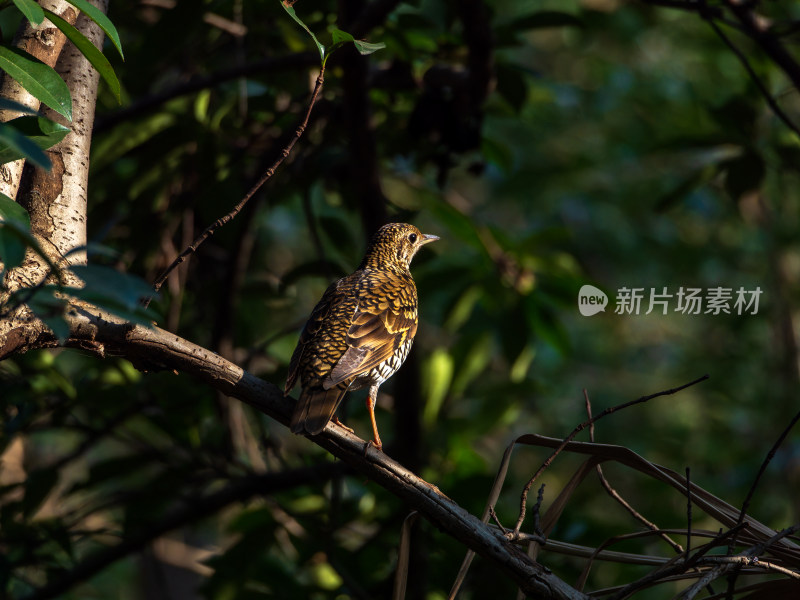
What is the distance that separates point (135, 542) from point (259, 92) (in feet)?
7.27

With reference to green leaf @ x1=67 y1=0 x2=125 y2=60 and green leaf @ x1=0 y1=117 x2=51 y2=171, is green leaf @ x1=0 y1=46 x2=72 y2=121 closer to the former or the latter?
green leaf @ x1=67 y1=0 x2=125 y2=60

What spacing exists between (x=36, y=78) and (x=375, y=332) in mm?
1357

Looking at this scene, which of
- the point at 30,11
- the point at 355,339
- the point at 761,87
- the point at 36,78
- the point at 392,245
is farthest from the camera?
the point at 392,245

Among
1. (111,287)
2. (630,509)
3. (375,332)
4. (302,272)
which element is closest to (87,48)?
(111,287)

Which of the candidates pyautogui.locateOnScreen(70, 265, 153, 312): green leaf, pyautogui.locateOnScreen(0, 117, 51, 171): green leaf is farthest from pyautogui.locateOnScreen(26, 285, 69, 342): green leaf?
pyautogui.locateOnScreen(0, 117, 51, 171): green leaf

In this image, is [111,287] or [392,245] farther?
[392,245]

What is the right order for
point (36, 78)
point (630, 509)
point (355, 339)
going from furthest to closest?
point (355, 339) < point (630, 509) < point (36, 78)

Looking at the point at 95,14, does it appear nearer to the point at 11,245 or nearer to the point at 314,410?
the point at 11,245

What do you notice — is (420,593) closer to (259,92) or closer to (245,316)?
(245,316)

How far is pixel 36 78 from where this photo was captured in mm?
1779

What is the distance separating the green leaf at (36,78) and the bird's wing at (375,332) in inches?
42.9

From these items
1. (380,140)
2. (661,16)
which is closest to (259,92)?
(380,140)

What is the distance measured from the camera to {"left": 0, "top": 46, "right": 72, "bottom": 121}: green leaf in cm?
176

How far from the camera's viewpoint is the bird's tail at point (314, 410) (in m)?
2.04
